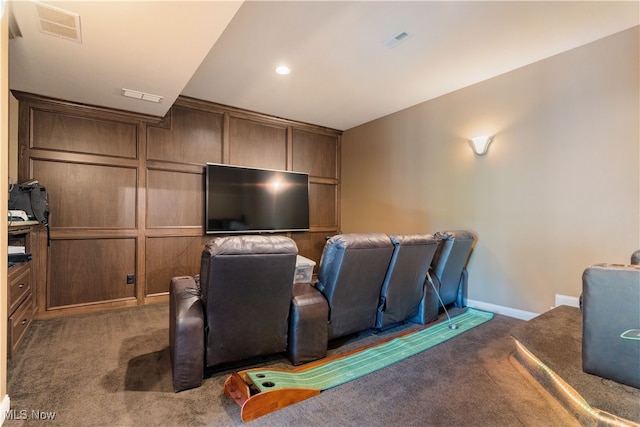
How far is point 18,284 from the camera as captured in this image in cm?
252

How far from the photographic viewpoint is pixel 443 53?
290 cm

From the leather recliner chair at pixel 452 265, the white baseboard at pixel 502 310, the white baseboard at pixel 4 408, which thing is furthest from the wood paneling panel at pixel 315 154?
the white baseboard at pixel 4 408

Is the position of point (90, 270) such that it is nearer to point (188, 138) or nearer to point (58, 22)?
point (188, 138)

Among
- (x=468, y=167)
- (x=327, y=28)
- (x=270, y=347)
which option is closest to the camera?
(x=270, y=347)

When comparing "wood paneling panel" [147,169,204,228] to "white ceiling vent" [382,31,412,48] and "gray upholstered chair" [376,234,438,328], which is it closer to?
"gray upholstered chair" [376,234,438,328]

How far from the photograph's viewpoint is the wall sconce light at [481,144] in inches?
137

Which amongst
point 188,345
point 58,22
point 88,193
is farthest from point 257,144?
point 188,345

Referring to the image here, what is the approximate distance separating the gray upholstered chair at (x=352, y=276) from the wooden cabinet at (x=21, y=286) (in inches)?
91.8

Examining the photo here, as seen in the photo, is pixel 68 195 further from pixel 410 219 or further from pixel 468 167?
pixel 468 167

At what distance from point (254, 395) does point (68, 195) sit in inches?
127

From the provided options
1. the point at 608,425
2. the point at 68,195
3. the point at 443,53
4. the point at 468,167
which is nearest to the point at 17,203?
the point at 68,195

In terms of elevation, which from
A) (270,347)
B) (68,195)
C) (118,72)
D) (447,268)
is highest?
(118,72)

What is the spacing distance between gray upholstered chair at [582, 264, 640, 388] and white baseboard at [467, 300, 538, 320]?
6.60 feet

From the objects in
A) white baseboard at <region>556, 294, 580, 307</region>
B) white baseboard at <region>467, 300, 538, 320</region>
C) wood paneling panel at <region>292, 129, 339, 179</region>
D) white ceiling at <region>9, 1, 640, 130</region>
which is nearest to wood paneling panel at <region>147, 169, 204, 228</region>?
white ceiling at <region>9, 1, 640, 130</region>
